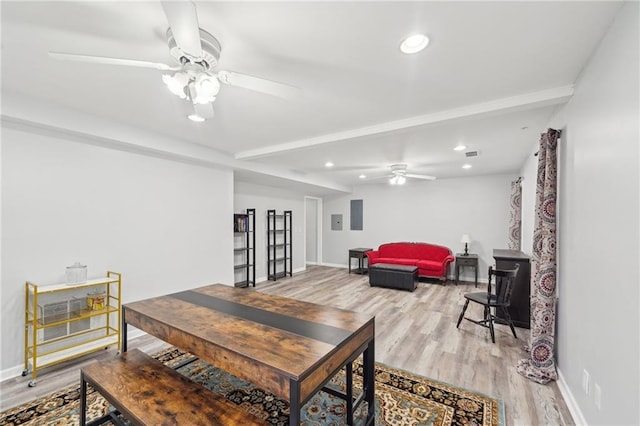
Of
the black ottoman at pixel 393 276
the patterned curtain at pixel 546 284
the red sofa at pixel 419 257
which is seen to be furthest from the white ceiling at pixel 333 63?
the red sofa at pixel 419 257

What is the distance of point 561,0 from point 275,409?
9.79ft

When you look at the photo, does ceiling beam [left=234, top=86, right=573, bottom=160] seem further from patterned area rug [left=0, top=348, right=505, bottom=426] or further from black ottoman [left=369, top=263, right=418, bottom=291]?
black ottoman [left=369, top=263, right=418, bottom=291]

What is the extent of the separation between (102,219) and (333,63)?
119 inches

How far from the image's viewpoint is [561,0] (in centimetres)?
131

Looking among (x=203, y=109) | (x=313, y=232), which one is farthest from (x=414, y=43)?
(x=313, y=232)

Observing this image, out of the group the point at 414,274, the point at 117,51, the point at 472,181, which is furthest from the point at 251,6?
the point at 472,181

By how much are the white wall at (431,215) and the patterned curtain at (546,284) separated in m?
4.19

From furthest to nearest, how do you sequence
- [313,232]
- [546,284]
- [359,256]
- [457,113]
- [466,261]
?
[313,232]
[359,256]
[466,261]
[457,113]
[546,284]

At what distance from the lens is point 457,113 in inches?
101

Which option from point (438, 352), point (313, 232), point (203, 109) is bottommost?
point (438, 352)

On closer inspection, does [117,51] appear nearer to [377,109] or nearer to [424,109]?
[377,109]

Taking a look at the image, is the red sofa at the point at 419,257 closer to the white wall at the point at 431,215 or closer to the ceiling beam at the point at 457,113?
the white wall at the point at 431,215

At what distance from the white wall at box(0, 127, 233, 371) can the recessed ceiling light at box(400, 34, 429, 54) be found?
3.29 m

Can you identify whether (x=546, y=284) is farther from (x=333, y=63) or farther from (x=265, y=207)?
(x=265, y=207)
